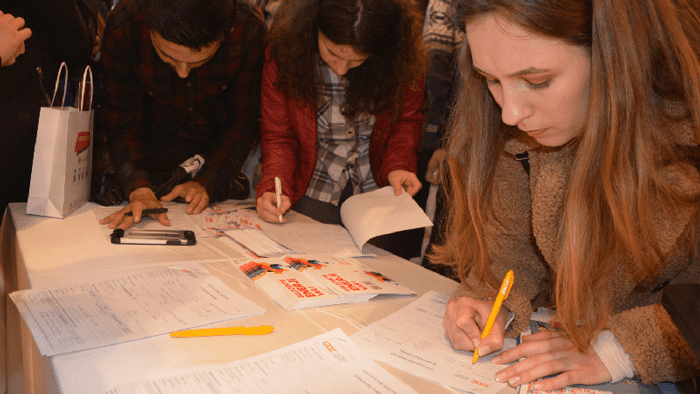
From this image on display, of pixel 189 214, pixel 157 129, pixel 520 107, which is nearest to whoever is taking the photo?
pixel 520 107

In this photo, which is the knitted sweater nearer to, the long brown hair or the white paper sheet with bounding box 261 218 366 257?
the long brown hair

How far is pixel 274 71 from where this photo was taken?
5.66 feet

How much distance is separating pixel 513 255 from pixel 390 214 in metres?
0.38

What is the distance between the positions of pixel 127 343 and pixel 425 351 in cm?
48

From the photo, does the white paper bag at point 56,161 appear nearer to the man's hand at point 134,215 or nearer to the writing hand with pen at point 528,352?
the man's hand at point 134,215

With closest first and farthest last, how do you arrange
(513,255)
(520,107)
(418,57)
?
(520,107) < (513,255) < (418,57)

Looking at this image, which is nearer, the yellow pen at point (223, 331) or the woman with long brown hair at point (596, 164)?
the woman with long brown hair at point (596, 164)

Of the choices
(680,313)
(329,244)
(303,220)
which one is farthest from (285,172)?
(680,313)

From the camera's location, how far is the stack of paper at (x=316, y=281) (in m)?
0.99

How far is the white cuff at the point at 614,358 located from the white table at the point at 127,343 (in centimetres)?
27

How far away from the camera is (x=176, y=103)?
1745mm

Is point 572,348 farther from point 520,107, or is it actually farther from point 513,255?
point 520,107

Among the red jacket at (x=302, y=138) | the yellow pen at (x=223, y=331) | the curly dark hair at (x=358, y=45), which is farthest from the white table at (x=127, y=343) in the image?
the curly dark hair at (x=358, y=45)

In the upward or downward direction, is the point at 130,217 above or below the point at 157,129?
below
